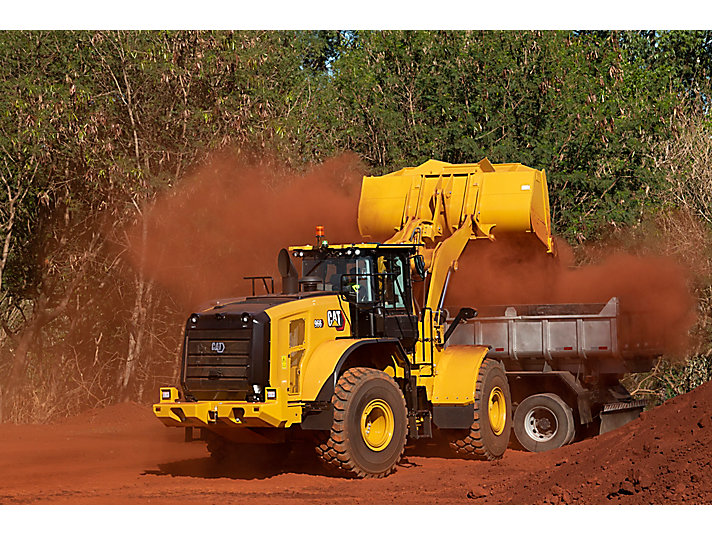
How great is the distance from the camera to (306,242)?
16625mm

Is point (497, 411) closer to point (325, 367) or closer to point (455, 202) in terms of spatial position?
point (455, 202)

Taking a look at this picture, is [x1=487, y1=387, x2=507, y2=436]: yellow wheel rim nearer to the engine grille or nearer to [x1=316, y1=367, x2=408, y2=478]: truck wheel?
[x1=316, y1=367, x2=408, y2=478]: truck wheel

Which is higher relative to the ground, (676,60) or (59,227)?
(676,60)

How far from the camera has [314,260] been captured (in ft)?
40.8

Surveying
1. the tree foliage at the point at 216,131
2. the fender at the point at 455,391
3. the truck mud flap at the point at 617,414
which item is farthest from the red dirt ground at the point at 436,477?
the tree foliage at the point at 216,131

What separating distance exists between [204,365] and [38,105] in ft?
29.1

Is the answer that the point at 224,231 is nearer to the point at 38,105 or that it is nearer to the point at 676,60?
the point at 38,105

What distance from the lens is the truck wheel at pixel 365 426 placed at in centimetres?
1061

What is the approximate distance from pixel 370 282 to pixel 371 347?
81cm

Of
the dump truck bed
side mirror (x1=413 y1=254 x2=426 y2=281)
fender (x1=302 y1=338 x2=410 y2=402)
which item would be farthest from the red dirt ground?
side mirror (x1=413 y1=254 x2=426 y2=281)

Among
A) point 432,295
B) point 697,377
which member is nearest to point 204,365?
point 432,295

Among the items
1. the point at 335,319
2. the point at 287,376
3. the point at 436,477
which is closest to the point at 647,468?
the point at 436,477

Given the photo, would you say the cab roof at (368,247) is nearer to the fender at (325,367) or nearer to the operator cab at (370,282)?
the operator cab at (370,282)

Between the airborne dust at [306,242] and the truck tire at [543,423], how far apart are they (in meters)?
1.67
